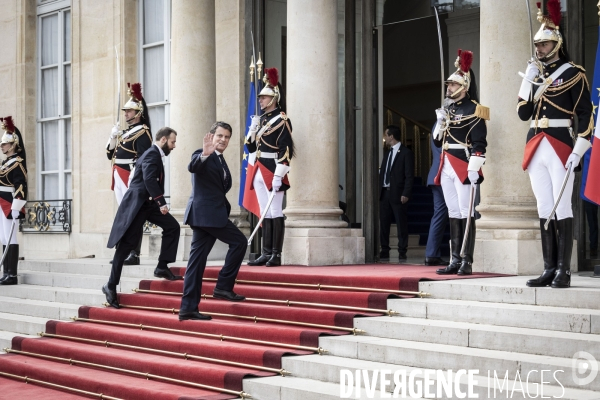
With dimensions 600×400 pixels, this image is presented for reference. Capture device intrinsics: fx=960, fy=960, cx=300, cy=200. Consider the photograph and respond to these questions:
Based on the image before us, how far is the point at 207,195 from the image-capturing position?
31.0ft

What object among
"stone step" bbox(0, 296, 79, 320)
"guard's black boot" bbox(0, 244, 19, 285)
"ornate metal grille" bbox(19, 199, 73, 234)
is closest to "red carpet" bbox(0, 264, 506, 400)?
"stone step" bbox(0, 296, 79, 320)

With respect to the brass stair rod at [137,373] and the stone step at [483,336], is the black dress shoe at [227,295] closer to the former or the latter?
the brass stair rod at [137,373]

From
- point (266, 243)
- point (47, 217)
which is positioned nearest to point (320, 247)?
point (266, 243)

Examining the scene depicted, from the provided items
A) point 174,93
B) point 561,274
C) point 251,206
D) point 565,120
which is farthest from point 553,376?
point 174,93

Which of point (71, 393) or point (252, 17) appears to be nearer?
point (71, 393)

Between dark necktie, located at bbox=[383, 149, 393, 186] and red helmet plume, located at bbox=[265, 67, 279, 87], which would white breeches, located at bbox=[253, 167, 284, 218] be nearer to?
red helmet plume, located at bbox=[265, 67, 279, 87]

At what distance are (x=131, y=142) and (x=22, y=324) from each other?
112 inches

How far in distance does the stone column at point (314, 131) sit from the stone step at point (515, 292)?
10.6ft

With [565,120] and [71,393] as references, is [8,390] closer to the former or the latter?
[71,393]

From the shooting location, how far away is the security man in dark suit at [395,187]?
1328 centimetres

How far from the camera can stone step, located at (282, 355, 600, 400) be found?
6.40 meters

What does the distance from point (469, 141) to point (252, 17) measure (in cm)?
549

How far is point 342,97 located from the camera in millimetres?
13484

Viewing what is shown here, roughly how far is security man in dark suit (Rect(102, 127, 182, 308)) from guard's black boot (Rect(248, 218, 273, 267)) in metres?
1.31
